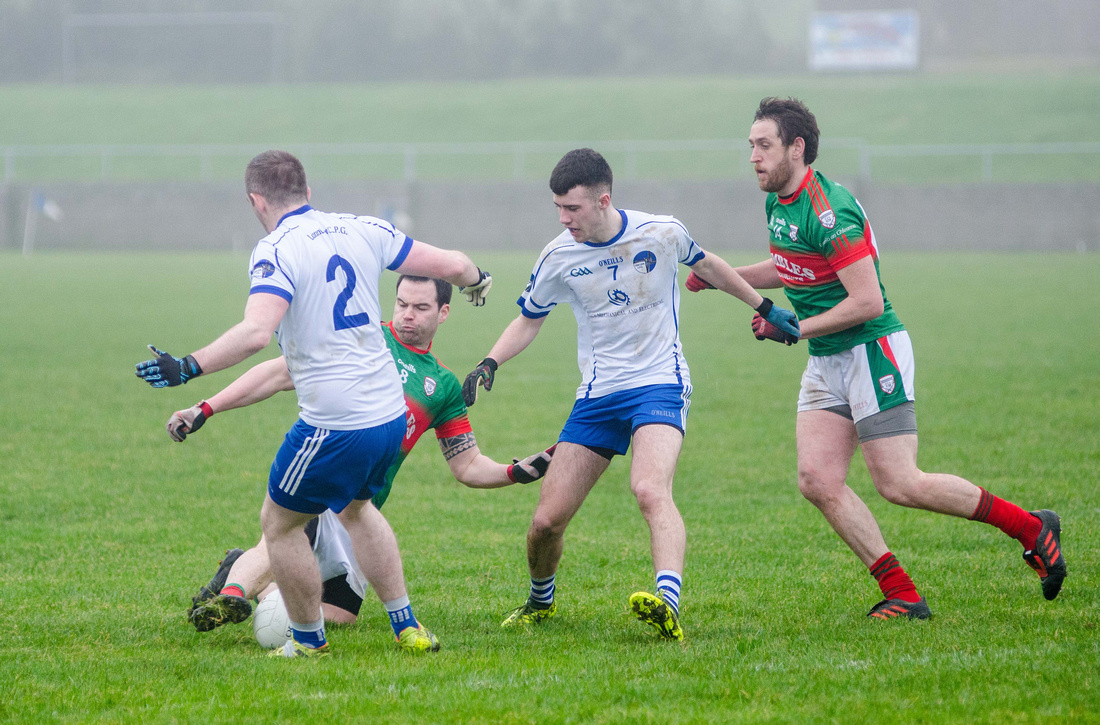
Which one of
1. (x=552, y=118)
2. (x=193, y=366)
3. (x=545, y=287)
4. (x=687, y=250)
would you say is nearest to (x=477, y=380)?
(x=545, y=287)

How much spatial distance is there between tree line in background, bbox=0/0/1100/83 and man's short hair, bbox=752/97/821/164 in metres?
62.8

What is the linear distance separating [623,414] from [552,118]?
48.8 metres

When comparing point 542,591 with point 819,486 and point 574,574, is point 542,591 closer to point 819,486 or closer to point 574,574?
point 574,574

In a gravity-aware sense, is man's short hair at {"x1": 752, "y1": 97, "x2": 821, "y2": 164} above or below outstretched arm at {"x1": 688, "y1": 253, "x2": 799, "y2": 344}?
above

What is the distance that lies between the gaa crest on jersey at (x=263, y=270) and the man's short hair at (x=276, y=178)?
42 cm

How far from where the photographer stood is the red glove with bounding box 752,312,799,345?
17.9 ft

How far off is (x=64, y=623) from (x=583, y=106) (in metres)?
50.6

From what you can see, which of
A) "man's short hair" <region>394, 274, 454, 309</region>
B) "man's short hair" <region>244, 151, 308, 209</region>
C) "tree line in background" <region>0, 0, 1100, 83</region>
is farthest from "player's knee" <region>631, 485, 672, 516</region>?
"tree line in background" <region>0, 0, 1100, 83</region>

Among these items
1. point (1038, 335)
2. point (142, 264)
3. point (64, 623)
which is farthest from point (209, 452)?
point (142, 264)

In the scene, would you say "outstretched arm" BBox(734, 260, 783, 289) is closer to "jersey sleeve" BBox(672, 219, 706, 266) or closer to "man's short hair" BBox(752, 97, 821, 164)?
"jersey sleeve" BBox(672, 219, 706, 266)

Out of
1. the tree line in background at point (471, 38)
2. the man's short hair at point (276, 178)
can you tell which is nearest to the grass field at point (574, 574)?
the man's short hair at point (276, 178)

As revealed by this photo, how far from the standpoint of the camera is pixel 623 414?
553 cm

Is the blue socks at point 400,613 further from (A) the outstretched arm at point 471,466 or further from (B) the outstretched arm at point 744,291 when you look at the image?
(B) the outstretched arm at point 744,291

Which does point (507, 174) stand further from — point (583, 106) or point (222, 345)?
point (222, 345)
